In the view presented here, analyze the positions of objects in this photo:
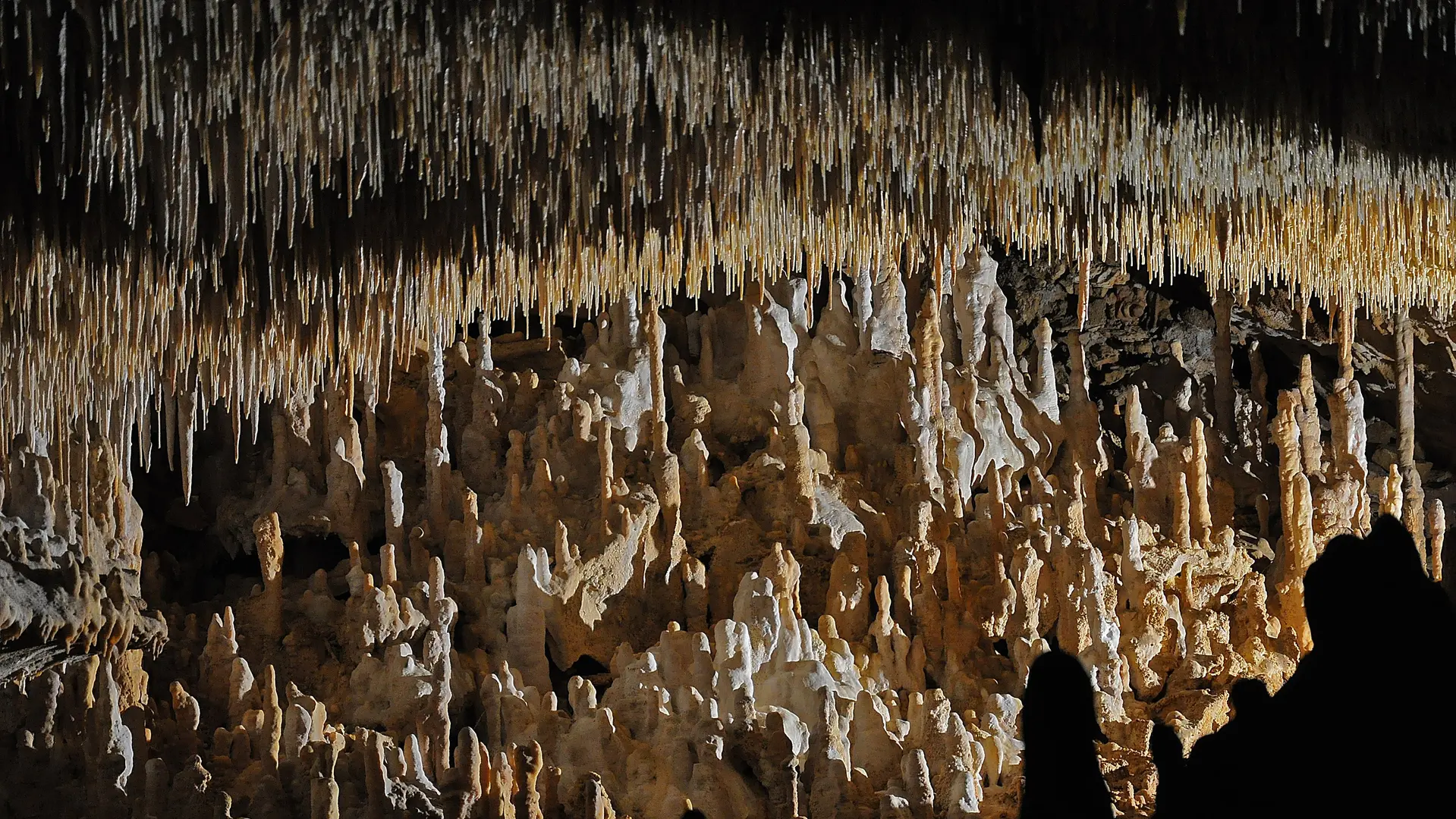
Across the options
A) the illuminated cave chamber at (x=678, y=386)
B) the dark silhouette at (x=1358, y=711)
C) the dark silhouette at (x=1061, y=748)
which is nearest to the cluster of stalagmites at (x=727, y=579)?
the illuminated cave chamber at (x=678, y=386)

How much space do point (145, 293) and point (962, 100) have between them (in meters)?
2.16

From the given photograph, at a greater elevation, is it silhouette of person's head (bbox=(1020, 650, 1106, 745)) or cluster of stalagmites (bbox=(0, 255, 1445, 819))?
silhouette of person's head (bbox=(1020, 650, 1106, 745))

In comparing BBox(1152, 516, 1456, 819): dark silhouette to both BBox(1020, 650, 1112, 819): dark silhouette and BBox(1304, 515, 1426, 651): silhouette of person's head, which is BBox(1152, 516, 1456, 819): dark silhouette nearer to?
BBox(1304, 515, 1426, 651): silhouette of person's head

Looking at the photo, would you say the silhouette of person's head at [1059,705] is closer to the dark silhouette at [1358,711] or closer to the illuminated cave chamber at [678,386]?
the dark silhouette at [1358,711]

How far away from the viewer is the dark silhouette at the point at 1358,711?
2117mm

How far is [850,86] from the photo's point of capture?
3133mm

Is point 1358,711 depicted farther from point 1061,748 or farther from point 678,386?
point 678,386

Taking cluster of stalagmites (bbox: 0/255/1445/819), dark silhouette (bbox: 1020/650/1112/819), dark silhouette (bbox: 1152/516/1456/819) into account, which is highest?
dark silhouette (bbox: 1152/516/1456/819)

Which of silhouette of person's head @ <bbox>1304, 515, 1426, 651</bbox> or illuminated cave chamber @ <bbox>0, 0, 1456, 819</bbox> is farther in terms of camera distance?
illuminated cave chamber @ <bbox>0, 0, 1456, 819</bbox>

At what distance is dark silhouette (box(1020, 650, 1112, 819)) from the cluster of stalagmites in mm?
4892

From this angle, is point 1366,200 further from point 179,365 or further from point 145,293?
point 179,365

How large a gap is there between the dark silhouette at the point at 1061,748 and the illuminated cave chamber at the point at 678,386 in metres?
1.39

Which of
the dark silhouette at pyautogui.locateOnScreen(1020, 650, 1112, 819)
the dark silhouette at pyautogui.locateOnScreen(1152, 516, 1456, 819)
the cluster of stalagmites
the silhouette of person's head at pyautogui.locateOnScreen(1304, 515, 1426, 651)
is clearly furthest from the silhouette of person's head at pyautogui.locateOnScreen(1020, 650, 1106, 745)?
the cluster of stalagmites

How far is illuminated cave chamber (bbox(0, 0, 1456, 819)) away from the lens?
301cm
